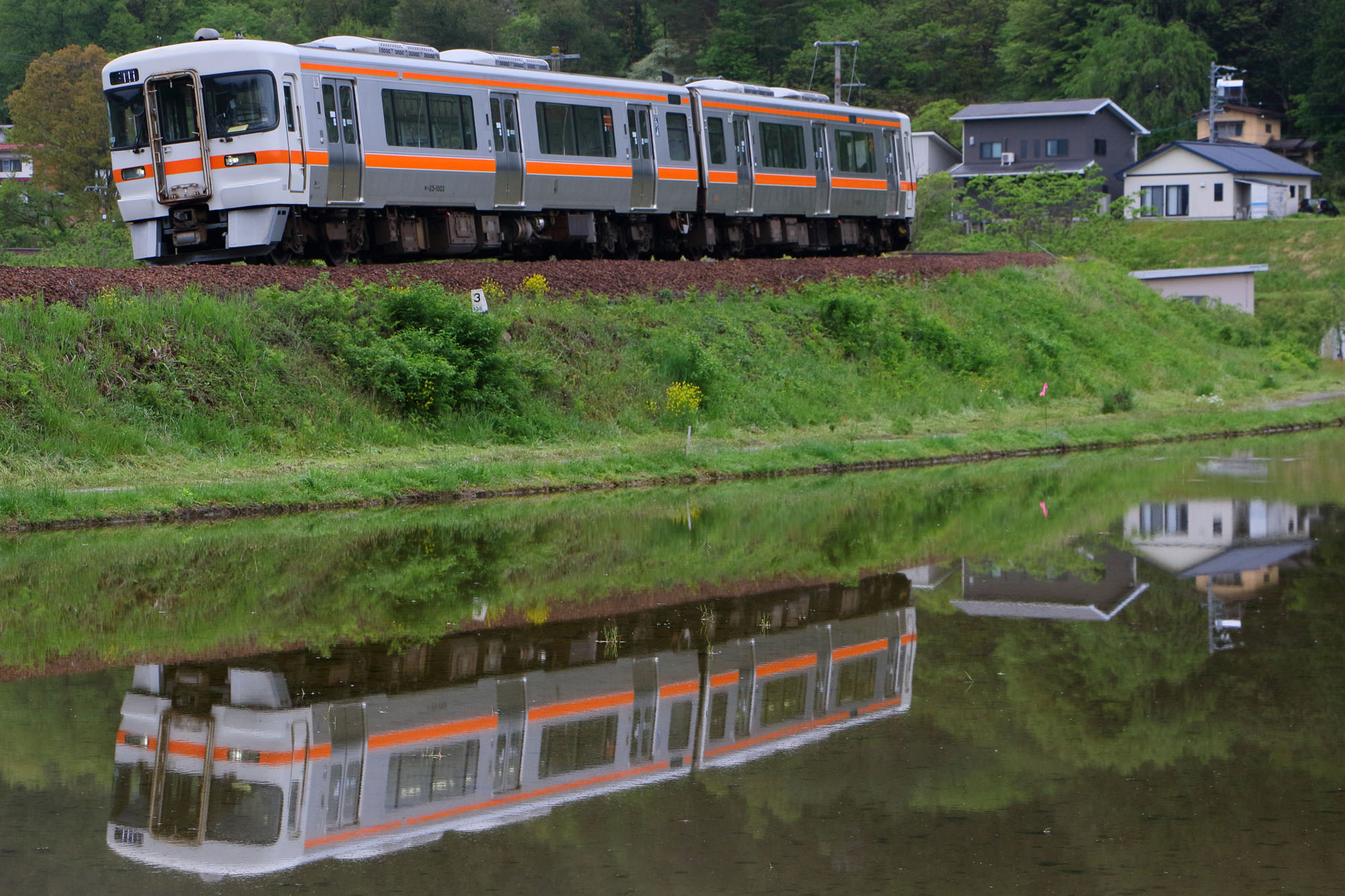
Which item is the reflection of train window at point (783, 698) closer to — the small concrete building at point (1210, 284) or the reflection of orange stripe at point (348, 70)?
the reflection of orange stripe at point (348, 70)

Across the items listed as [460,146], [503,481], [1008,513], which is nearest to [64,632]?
[503,481]

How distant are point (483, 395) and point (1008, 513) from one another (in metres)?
7.23

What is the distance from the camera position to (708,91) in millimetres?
27297

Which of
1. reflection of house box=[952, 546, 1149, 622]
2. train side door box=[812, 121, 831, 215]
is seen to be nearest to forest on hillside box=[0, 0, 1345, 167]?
train side door box=[812, 121, 831, 215]

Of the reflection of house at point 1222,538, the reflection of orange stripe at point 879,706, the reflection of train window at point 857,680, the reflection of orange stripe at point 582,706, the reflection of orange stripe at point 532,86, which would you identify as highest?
the reflection of orange stripe at point 532,86

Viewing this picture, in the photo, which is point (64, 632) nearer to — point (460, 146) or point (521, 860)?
point (521, 860)

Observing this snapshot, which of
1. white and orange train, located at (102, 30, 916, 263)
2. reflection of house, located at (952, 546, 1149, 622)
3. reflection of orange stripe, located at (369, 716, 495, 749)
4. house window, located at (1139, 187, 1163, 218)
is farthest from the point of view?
house window, located at (1139, 187, 1163, 218)

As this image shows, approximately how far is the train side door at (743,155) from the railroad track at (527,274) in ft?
4.15

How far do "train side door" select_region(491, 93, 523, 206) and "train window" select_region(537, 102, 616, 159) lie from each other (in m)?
0.59

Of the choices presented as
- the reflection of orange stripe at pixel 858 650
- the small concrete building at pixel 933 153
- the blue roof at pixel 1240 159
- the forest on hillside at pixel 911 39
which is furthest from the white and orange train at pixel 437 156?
the forest on hillside at pixel 911 39

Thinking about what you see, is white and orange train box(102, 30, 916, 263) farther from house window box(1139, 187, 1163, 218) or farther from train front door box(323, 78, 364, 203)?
house window box(1139, 187, 1163, 218)

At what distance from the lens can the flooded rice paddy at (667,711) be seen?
237 inches

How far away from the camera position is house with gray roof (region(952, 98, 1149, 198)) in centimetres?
6625

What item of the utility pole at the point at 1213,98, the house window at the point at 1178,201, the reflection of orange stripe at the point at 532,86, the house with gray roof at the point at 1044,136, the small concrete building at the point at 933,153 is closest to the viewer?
the reflection of orange stripe at the point at 532,86
